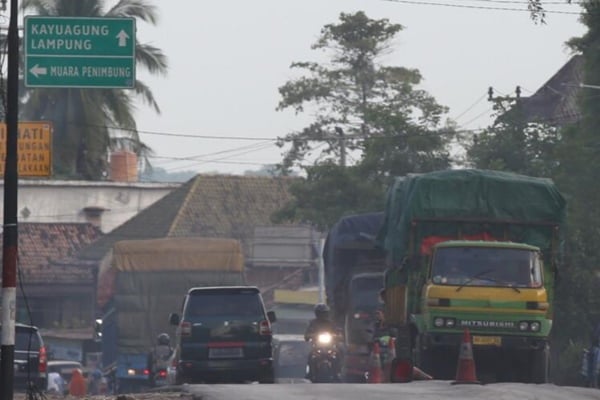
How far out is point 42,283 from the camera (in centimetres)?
6456

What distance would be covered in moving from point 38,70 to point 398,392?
6.88m

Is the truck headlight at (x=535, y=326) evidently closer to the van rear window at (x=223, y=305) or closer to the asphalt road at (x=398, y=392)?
the asphalt road at (x=398, y=392)

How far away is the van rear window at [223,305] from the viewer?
27.7m

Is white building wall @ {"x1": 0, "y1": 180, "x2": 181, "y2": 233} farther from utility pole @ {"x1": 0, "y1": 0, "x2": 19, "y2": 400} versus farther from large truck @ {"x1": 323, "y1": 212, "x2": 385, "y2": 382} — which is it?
utility pole @ {"x1": 0, "y1": 0, "x2": 19, "y2": 400}

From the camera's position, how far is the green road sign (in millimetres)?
21188

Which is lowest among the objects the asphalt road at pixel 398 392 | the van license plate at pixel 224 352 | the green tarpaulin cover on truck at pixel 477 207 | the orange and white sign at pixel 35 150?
the van license plate at pixel 224 352

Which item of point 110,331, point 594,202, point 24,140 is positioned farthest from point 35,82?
point 594,202

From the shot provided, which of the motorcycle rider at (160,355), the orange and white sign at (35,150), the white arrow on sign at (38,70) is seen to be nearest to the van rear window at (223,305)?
the motorcycle rider at (160,355)

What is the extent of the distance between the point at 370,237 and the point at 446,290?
38.8ft

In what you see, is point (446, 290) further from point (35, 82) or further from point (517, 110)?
point (517, 110)

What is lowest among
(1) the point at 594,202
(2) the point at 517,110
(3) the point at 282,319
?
(3) the point at 282,319

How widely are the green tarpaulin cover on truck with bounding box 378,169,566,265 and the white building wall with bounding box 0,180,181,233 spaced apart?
44429 millimetres

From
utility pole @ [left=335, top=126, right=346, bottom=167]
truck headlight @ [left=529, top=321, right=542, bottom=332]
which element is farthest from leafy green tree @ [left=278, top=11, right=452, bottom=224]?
truck headlight @ [left=529, top=321, right=542, bottom=332]

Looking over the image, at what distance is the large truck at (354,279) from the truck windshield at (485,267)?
8957mm
